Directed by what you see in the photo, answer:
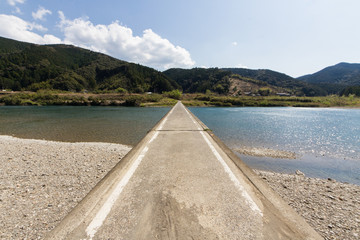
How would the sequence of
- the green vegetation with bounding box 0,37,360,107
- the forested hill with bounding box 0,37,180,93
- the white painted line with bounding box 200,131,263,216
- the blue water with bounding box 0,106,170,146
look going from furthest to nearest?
the forested hill with bounding box 0,37,180,93 < the green vegetation with bounding box 0,37,360,107 < the blue water with bounding box 0,106,170,146 < the white painted line with bounding box 200,131,263,216

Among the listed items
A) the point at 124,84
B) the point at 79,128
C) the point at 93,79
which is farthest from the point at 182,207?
the point at 93,79

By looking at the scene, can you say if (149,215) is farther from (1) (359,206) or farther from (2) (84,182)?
(1) (359,206)

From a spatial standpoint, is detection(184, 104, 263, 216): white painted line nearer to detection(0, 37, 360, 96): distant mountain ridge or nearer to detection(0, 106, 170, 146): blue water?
detection(0, 106, 170, 146): blue water

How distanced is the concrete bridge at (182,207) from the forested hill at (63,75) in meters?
136

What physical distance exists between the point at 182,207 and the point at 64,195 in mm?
3863

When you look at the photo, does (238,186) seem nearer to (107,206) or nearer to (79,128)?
(107,206)

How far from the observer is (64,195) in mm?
4711

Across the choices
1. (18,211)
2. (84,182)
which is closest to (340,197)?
(84,182)

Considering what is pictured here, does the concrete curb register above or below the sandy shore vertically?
Result: above

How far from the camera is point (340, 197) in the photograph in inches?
198

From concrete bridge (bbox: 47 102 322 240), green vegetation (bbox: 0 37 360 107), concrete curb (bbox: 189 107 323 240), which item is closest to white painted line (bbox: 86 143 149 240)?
concrete bridge (bbox: 47 102 322 240)

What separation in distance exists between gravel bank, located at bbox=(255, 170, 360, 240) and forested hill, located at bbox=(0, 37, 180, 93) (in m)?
136

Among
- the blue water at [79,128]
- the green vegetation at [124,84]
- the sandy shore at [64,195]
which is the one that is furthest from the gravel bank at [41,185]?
the green vegetation at [124,84]

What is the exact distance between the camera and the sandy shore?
→ 3.42m
